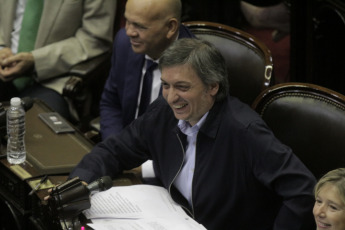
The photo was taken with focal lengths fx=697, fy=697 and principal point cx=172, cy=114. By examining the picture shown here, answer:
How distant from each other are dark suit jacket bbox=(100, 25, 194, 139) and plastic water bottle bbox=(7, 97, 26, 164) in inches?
20.9

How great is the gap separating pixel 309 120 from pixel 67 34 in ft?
5.07

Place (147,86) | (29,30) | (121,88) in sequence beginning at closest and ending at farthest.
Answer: (147,86) < (121,88) < (29,30)

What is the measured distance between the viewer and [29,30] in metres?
3.34

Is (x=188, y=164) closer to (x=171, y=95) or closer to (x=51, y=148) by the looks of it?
(x=171, y=95)

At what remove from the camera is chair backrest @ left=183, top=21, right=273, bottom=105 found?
257 centimetres

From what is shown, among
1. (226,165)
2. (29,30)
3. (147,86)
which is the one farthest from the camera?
(29,30)

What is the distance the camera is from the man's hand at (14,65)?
3.21 meters

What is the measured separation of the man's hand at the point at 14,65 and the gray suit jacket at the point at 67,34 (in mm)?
35

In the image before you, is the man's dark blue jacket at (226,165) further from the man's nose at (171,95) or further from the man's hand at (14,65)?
the man's hand at (14,65)

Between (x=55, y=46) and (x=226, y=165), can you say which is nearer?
(x=226, y=165)

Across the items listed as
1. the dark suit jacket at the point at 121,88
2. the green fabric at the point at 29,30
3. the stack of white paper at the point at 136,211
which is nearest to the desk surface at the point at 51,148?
the stack of white paper at the point at 136,211

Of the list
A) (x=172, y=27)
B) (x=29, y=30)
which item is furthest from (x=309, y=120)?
(x=29, y=30)

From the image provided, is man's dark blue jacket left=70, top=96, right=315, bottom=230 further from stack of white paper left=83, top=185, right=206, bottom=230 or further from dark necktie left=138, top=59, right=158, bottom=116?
dark necktie left=138, top=59, right=158, bottom=116

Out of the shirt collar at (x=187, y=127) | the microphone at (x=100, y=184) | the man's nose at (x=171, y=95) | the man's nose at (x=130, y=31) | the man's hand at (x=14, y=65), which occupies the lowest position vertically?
the man's hand at (x=14, y=65)
